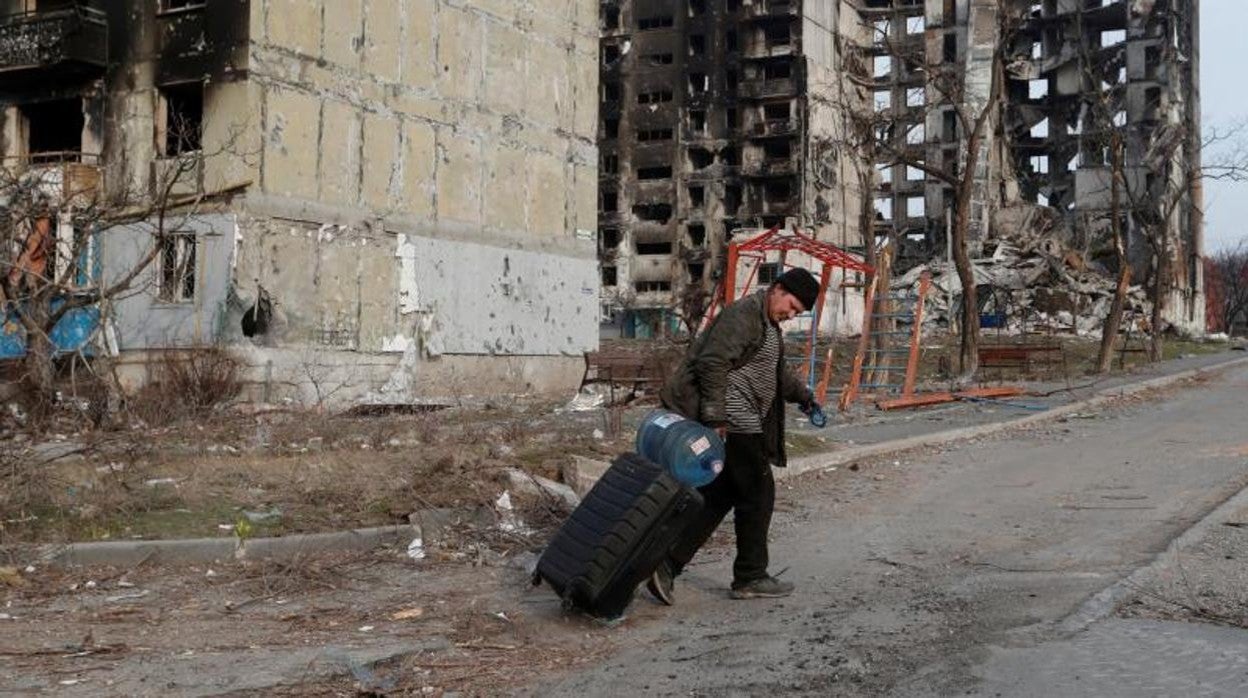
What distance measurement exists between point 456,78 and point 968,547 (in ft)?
74.8

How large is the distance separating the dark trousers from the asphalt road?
26 cm

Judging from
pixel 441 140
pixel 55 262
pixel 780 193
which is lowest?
pixel 55 262

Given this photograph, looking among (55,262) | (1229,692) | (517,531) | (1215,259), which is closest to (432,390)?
(55,262)

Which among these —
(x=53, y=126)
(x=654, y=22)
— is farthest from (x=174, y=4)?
(x=654, y=22)

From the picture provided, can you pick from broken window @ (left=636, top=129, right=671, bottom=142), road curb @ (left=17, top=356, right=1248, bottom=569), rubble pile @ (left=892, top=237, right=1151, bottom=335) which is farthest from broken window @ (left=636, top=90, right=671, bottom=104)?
road curb @ (left=17, top=356, right=1248, bottom=569)

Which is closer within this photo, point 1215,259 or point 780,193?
point 780,193

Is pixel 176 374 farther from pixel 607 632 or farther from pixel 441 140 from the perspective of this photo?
pixel 607 632

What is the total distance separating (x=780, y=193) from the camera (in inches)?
3091

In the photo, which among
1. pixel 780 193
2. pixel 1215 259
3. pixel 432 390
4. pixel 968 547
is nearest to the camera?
pixel 968 547

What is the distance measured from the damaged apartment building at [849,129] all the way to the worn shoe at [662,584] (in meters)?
63.9

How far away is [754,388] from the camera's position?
6.52 m

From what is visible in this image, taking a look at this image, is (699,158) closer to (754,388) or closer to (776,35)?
(776,35)

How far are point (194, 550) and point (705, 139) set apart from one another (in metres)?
74.8

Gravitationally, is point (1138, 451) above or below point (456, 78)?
below
